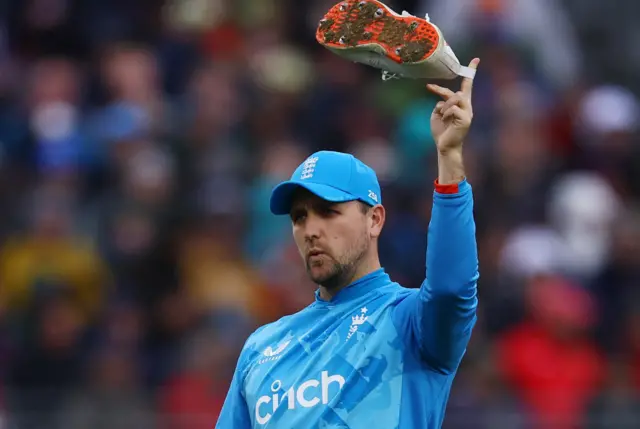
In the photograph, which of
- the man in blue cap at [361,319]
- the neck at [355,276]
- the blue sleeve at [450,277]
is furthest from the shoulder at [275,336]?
the blue sleeve at [450,277]

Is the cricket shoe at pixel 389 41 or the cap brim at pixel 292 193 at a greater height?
the cricket shoe at pixel 389 41

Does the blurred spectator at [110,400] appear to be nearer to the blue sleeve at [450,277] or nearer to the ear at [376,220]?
the ear at [376,220]

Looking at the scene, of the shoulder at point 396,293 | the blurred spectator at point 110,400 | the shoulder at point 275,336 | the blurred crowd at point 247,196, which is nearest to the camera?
the shoulder at point 396,293

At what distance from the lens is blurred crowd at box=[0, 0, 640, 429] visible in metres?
8.89

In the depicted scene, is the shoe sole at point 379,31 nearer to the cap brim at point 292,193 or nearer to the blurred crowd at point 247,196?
the cap brim at point 292,193

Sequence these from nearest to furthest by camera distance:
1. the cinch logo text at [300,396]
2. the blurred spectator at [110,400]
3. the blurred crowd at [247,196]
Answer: the cinch logo text at [300,396] < the blurred spectator at [110,400] < the blurred crowd at [247,196]

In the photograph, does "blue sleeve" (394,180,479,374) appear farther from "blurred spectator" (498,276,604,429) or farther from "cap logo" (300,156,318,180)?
"blurred spectator" (498,276,604,429)

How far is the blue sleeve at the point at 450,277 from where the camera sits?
4195 mm

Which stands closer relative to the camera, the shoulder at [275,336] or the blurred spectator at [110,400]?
the shoulder at [275,336]

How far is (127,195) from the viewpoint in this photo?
32.8 ft

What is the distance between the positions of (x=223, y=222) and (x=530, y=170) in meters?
2.34

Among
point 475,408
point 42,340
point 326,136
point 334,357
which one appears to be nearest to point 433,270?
point 334,357

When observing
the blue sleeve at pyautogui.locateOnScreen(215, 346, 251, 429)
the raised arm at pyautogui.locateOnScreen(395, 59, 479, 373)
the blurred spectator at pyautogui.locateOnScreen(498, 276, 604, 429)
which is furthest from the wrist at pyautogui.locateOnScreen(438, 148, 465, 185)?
the blurred spectator at pyautogui.locateOnScreen(498, 276, 604, 429)

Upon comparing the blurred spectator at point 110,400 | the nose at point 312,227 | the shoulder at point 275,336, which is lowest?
the blurred spectator at point 110,400
